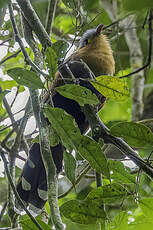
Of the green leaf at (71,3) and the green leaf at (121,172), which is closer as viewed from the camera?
the green leaf at (121,172)

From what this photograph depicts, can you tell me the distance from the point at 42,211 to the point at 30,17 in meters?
0.95

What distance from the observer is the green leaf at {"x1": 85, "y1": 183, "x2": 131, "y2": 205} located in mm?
1235

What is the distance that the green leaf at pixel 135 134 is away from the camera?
1164 millimetres

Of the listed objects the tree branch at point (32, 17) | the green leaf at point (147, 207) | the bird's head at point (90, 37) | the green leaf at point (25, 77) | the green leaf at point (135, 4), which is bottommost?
the green leaf at point (147, 207)

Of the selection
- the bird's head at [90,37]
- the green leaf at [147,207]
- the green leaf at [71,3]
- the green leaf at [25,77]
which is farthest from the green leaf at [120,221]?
the bird's head at [90,37]

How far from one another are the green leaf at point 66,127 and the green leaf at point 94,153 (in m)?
0.03

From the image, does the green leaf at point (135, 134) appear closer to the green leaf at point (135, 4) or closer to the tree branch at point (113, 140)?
the tree branch at point (113, 140)

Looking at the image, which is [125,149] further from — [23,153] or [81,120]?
[23,153]

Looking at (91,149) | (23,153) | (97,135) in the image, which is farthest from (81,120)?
(91,149)

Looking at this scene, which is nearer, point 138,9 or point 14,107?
point 138,9

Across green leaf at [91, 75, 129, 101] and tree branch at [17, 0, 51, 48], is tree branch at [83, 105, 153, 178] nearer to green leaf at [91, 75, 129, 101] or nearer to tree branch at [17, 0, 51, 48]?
green leaf at [91, 75, 129, 101]

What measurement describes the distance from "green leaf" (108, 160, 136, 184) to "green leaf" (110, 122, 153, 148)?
270mm

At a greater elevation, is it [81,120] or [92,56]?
[92,56]

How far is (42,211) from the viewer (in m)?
1.77
